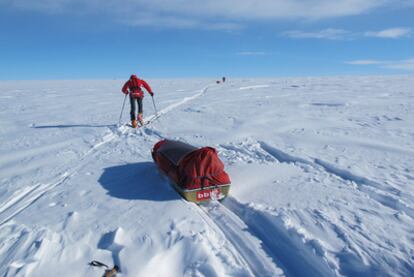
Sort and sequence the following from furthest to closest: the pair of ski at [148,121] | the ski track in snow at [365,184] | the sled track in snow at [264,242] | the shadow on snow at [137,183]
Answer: the pair of ski at [148,121] → the shadow on snow at [137,183] → the ski track in snow at [365,184] → the sled track in snow at [264,242]

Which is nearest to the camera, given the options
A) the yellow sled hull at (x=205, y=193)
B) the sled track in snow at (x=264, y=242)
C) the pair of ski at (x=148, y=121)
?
the sled track in snow at (x=264, y=242)

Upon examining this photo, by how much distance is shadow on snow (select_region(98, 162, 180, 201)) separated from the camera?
4.95 metres

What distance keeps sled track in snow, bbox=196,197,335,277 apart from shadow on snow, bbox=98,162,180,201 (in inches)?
31.6

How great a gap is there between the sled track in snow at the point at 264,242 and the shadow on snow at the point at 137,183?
2.63 ft

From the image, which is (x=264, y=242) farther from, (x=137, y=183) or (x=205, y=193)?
(x=137, y=183)

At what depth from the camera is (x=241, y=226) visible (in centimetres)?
411

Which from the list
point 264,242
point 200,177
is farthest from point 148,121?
point 264,242

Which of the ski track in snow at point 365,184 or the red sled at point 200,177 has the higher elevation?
the red sled at point 200,177

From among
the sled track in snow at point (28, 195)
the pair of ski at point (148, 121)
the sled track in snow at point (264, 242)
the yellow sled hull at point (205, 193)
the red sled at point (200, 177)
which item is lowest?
the pair of ski at point (148, 121)

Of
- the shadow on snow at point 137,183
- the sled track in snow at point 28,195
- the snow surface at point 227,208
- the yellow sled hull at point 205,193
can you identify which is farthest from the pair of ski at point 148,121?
the yellow sled hull at point 205,193

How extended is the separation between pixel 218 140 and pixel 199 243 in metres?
4.84

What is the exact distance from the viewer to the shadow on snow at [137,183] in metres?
4.95

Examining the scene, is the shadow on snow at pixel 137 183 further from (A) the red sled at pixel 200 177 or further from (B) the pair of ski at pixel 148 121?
(B) the pair of ski at pixel 148 121

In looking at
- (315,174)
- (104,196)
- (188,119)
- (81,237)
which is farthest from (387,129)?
(81,237)
